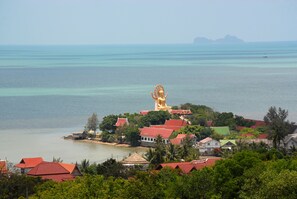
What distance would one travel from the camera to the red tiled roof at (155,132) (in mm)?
30922

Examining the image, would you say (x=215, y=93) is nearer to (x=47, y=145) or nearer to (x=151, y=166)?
(x=47, y=145)

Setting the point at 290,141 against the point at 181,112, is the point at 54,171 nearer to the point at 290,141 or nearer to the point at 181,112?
the point at 290,141

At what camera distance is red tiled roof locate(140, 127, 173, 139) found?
1217 inches

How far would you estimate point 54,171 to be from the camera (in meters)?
21.7

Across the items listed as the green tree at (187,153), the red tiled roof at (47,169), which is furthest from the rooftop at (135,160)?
the red tiled roof at (47,169)

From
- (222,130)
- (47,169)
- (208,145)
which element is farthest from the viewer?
(222,130)

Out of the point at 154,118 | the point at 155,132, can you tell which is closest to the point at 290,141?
the point at 155,132

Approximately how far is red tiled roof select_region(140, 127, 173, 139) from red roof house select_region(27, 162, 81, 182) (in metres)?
9.10

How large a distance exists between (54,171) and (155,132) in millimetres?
10003

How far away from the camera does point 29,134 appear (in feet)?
112

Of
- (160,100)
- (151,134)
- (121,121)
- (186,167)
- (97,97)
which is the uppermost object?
(186,167)

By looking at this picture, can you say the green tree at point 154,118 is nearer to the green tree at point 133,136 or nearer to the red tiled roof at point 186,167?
the green tree at point 133,136

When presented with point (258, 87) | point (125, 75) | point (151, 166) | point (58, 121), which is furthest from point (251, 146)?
point (125, 75)

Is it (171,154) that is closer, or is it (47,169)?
(47,169)
